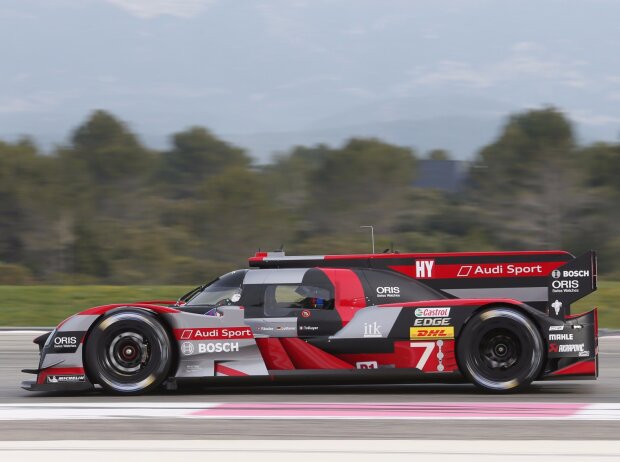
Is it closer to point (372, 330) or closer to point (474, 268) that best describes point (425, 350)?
point (372, 330)

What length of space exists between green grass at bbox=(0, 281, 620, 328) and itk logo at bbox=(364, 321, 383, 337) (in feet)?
43.2

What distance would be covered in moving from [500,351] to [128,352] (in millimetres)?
3192

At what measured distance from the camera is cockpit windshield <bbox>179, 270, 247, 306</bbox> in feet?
28.3

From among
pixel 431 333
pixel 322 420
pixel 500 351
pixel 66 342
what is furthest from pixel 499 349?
pixel 66 342

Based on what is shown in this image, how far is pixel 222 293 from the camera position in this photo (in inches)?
343

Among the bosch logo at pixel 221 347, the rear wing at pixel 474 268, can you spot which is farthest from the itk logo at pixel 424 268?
the bosch logo at pixel 221 347

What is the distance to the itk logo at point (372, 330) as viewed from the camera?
8.38m

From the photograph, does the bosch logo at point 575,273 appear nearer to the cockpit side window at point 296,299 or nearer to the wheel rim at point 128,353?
the cockpit side window at point 296,299

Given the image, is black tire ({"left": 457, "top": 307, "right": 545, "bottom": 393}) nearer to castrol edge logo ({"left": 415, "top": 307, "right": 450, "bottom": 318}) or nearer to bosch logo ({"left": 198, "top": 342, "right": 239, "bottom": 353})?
castrol edge logo ({"left": 415, "top": 307, "right": 450, "bottom": 318})

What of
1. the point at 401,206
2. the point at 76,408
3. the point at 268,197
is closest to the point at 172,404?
the point at 76,408

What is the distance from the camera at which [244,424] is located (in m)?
6.95
